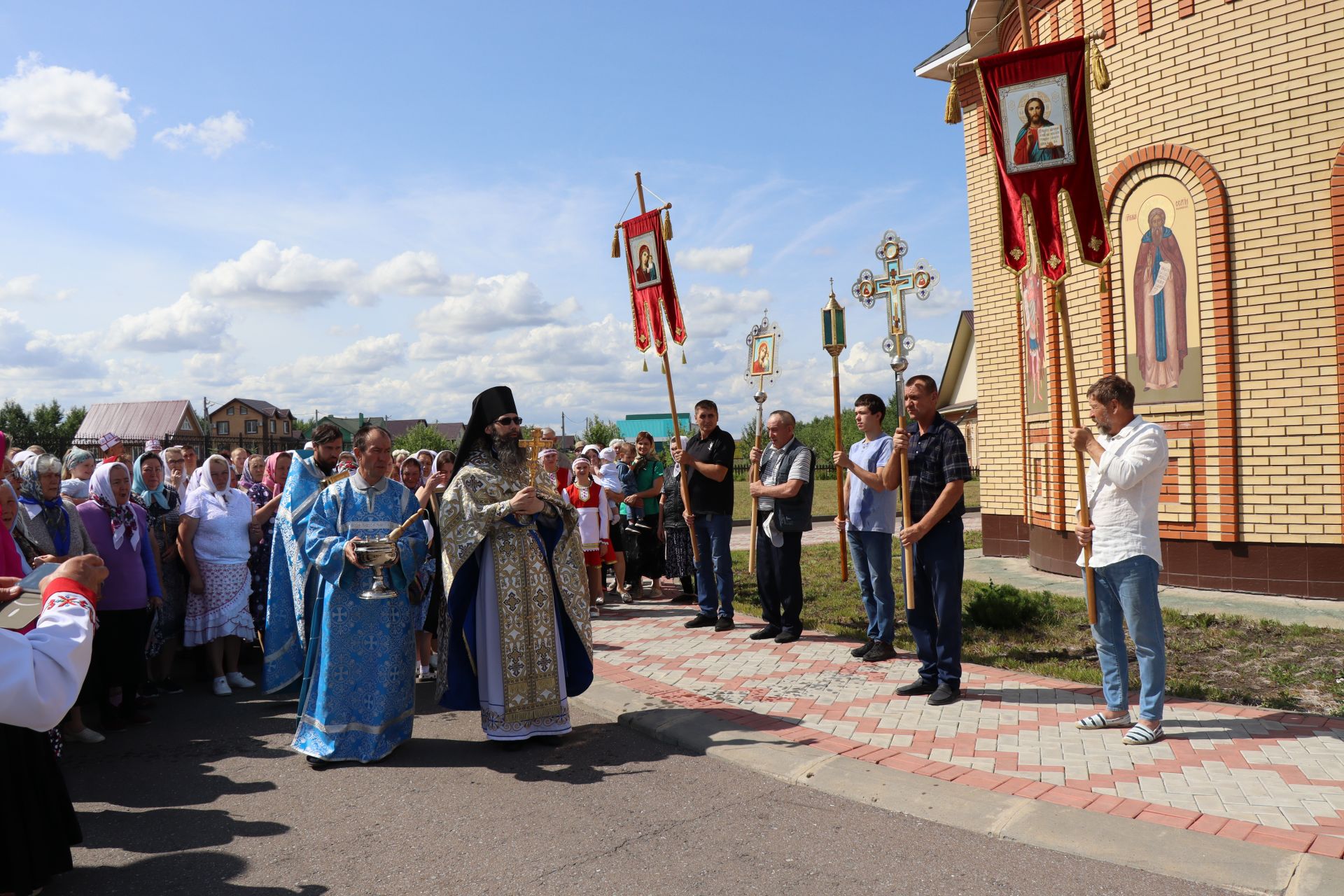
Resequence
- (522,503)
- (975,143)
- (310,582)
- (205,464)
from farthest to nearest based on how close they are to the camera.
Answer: (975,143) < (205,464) < (310,582) < (522,503)

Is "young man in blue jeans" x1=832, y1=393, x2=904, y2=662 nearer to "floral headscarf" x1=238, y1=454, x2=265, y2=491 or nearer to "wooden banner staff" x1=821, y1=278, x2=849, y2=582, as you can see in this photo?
"wooden banner staff" x1=821, y1=278, x2=849, y2=582

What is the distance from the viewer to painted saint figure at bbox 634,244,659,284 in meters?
9.31

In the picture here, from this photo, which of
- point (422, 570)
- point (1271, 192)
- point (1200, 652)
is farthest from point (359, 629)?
point (1271, 192)

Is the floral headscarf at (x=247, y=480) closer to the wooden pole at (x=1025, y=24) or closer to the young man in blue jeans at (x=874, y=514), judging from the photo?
the young man in blue jeans at (x=874, y=514)

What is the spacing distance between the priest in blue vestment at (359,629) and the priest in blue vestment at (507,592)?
0.26m

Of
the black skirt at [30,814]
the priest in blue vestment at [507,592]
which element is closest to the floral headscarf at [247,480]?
the priest in blue vestment at [507,592]

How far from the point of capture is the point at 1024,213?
616cm

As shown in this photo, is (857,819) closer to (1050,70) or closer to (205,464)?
(1050,70)

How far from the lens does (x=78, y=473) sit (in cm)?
684

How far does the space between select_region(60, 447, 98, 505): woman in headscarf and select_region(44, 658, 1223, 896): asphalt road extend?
Result: 6.23ft

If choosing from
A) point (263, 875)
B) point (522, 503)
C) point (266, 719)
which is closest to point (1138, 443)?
point (522, 503)

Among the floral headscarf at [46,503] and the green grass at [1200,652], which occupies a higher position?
the floral headscarf at [46,503]

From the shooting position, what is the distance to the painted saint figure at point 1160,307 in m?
9.44

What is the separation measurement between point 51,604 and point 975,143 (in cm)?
1282
